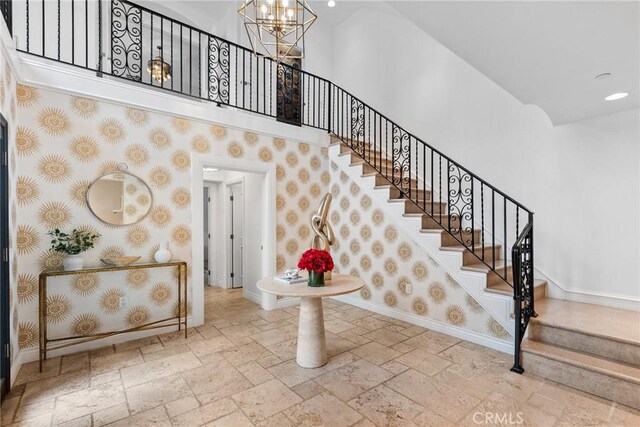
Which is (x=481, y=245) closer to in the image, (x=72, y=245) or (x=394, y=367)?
(x=394, y=367)

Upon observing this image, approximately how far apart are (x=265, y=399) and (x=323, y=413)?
0.48 metres

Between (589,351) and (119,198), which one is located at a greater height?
(119,198)

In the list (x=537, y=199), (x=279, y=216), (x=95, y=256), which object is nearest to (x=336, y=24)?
(x=279, y=216)

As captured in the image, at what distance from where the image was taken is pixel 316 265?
287cm

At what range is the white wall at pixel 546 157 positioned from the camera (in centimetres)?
353

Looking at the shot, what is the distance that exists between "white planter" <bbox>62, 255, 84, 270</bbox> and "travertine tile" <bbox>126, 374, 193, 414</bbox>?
1.33m

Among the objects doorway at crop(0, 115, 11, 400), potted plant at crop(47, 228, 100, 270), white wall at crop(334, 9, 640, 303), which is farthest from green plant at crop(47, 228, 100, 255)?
white wall at crop(334, 9, 640, 303)

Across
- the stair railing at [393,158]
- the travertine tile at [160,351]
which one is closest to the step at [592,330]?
the stair railing at [393,158]

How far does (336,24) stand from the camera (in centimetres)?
716

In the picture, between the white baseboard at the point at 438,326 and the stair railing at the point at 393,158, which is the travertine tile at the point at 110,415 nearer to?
the stair railing at the point at 393,158

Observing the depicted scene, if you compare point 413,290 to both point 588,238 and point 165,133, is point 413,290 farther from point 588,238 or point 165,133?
point 165,133

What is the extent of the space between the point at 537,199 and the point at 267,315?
4.01 metres

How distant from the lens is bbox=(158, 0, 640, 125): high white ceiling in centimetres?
181

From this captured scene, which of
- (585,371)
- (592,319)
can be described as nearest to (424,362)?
(585,371)
